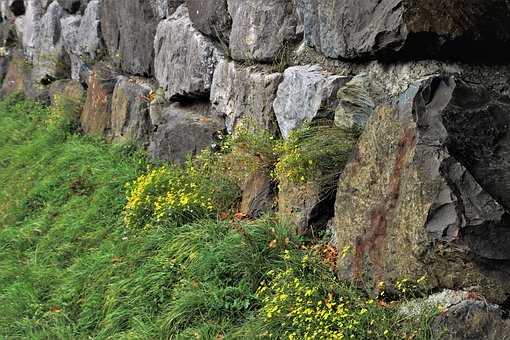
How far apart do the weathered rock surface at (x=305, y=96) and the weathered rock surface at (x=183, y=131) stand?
99 cm

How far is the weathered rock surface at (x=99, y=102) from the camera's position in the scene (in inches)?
263

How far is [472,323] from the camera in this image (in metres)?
2.60

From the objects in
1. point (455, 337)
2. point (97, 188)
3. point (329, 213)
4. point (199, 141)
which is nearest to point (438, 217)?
point (455, 337)

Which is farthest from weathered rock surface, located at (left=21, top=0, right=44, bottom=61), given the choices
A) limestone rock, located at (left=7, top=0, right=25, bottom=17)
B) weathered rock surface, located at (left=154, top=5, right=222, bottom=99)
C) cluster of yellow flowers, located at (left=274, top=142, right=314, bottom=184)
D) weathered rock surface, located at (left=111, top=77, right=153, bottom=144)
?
cluster of yellow flowers, located at (left=274, top=142, right=314, bottom=184)

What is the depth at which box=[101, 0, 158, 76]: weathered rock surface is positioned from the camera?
6219mm

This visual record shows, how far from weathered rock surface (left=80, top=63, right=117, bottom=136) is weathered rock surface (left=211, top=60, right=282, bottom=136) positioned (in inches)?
80.2

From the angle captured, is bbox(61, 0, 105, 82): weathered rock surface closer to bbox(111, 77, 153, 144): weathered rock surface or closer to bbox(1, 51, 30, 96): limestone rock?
bbox(111, 77, 153, 144): weathered rock surface

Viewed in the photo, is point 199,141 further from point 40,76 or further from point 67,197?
point 40,76

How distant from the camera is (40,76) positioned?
887 centimetres

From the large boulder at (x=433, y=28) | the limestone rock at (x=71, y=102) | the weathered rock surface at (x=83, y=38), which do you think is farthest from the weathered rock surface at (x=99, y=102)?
the large boulder at (x=433, y=28)

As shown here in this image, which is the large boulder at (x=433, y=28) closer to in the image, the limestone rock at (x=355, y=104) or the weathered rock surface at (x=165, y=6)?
the limestone rock at (x=355, y=104)

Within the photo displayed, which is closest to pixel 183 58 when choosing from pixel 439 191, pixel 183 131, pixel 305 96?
pixel 183 131

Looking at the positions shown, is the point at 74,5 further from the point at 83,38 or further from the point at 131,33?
the point at 131,33

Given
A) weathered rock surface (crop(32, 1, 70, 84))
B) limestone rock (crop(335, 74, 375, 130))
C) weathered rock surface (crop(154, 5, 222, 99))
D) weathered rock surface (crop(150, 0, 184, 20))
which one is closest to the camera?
limestone rock (crop(335, 74, 375, 130))
